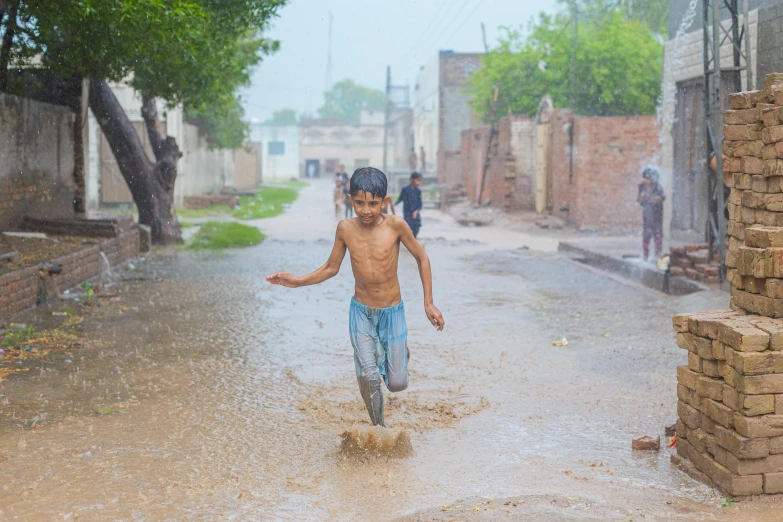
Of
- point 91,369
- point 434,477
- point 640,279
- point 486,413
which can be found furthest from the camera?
point 640,279

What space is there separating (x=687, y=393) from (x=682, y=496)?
0.67 m

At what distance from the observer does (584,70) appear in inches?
1235

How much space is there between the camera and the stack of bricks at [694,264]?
1123cm

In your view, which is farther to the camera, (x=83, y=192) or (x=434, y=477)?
(x=83, y=192)

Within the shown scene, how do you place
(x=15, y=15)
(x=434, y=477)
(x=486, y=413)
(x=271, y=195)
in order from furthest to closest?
(x=271, y=195) → (x=15, y=15) → (x=486, y=413) → (x=434, y=477)

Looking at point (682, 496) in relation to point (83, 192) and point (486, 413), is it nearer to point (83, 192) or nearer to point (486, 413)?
point (486, 413)

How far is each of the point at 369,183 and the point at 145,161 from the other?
13066mm

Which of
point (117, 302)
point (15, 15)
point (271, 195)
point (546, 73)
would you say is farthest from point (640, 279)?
point (271, 195)

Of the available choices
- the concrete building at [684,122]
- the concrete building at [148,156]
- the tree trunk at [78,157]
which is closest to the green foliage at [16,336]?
the tree trunk at [78,157]

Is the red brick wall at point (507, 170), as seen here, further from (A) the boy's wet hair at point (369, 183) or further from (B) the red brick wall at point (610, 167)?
(A) the boy's wet hair at point (369, 183)

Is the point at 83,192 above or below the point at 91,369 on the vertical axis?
above

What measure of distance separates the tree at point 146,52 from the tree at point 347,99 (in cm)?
10486

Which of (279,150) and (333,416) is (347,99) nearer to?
(279,150)

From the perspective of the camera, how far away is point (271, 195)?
Result: 42.5 m
